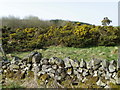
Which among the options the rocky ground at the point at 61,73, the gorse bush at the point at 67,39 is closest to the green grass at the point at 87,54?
the gorse bush at the point at 67,39

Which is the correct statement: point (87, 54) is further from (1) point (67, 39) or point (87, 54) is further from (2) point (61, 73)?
(2) point (61, 73)

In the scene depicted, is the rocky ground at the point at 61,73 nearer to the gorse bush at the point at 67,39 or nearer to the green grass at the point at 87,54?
the green grass at the point at 87,54

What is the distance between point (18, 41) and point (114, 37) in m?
4.45

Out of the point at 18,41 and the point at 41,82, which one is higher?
the point at 18,41

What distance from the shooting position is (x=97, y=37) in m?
8.60

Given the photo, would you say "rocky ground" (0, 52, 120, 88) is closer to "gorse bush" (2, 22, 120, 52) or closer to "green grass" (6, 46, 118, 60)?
"green grass" (6, 46, 118, 60)

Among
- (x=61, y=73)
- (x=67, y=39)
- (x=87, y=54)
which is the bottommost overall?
(x=61, y=73)

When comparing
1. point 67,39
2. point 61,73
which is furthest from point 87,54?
point 61,73

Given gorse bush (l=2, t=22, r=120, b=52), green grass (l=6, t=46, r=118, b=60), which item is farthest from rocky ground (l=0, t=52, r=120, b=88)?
gorse bush (l=2, t=22, r=120, b=52)

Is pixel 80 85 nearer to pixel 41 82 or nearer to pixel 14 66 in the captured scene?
pixel 41 82

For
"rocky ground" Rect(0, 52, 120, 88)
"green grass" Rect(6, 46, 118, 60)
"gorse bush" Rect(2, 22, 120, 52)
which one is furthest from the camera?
"gorse bush" Rect(2, 22, 120, 52)

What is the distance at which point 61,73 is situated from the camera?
4.45 metres

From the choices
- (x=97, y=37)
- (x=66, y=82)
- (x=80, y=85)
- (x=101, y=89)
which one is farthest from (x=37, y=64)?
(x=97, y=37)

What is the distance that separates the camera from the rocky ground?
4121 millimetres
